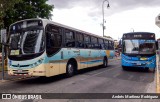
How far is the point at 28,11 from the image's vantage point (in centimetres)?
2611

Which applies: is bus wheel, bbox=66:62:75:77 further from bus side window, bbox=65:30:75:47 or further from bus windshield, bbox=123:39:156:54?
bus windshield, bbox=123:39:156:54

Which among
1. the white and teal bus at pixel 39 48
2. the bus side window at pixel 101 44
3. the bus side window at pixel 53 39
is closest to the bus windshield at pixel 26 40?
the white and teal bus at pixel 39 48

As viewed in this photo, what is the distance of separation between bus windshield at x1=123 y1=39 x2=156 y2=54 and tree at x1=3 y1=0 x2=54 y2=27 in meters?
12.4

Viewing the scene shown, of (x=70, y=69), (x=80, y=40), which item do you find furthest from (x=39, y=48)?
(x=80, y=40)

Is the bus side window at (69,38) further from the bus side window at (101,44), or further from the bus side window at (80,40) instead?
the bus side window at (101,44)

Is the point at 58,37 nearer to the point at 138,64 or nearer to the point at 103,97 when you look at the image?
the point at 103,97

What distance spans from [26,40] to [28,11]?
1598 cm

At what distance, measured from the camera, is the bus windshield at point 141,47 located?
1704 cm

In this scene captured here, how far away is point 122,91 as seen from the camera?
9.26 metres

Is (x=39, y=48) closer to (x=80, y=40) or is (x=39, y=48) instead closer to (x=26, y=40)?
(x=26, y=40)

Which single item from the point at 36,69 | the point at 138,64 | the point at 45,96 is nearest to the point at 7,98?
the point at 45,96

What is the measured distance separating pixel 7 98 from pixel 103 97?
3364mm

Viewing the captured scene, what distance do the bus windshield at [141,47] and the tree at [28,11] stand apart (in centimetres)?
1238

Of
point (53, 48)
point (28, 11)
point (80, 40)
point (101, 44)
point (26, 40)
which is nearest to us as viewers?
point (26, 40)
